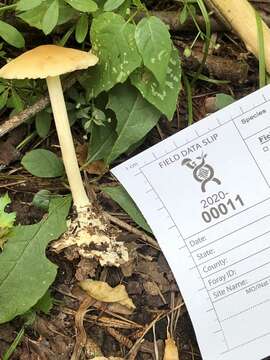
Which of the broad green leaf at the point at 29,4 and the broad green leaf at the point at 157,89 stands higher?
the broad green leaf at the point at 29,4

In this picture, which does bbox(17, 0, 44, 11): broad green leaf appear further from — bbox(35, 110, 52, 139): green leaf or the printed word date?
the printed word date

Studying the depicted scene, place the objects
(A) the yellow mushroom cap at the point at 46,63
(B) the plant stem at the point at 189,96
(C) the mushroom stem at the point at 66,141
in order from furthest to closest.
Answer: (B) the plant stem at the point at 189,96, (C) the mushroom stem at the point at 66,141, (A) the yellow mushroom cap at the point at 46,63

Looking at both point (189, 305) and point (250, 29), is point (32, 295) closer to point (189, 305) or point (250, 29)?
point (189, 305)

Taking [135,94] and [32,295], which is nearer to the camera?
[32,295]

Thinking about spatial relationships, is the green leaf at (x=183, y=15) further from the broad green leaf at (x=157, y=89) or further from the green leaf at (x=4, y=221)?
the green leaf at (x=4, y=221)

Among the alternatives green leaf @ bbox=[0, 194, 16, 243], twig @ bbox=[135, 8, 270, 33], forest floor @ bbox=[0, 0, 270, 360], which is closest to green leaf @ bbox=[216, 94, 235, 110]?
forest floor @ bbox=[0, 0, 270, 360]

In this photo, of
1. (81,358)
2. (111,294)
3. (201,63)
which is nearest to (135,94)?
(201,63)

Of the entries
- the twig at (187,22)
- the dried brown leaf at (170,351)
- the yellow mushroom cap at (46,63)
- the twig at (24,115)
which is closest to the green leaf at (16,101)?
the twig at (24,115)
